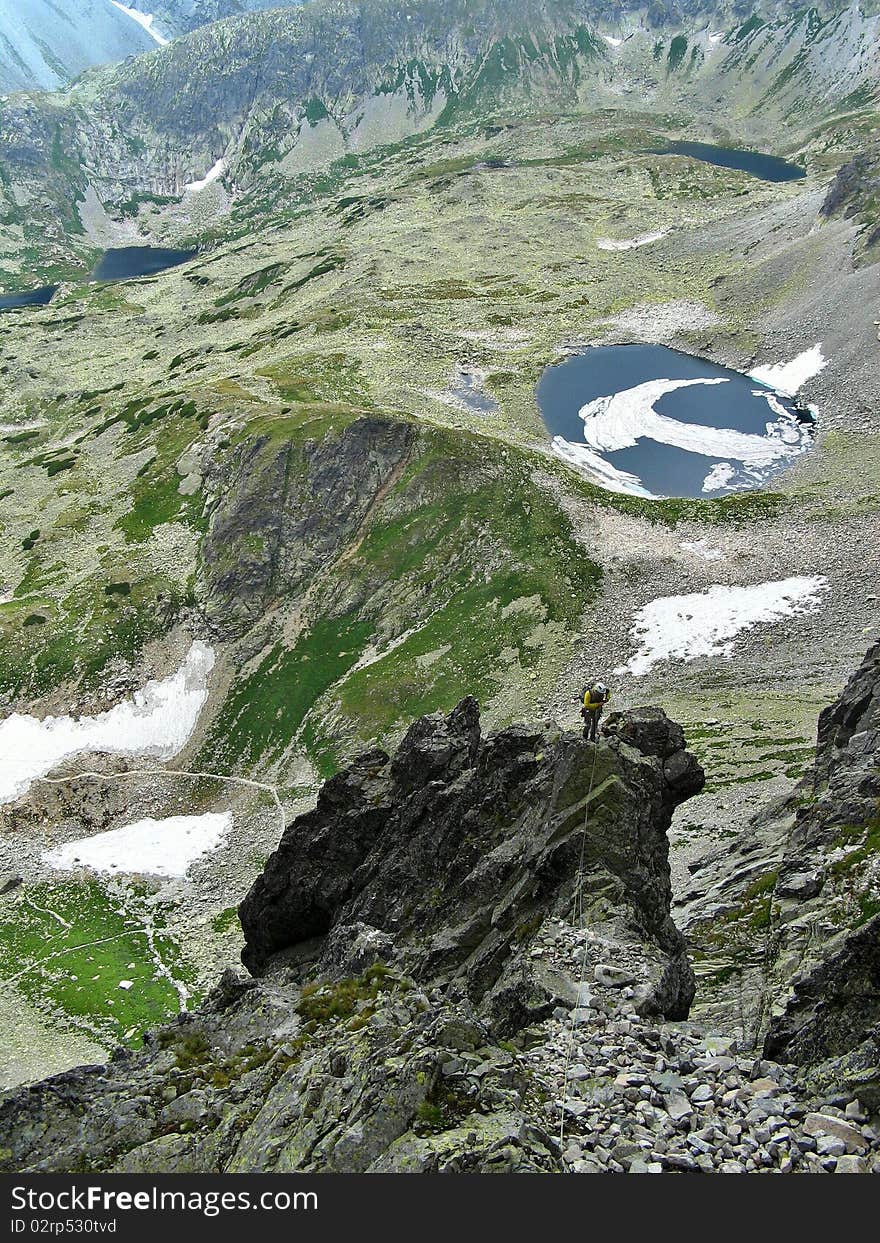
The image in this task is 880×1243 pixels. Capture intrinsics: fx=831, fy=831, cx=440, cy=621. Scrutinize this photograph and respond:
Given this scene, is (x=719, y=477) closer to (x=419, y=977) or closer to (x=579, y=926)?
(x=579, y=926)

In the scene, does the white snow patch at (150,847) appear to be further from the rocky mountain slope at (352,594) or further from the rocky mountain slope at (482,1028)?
the rocky mountain slope at (482,1028)

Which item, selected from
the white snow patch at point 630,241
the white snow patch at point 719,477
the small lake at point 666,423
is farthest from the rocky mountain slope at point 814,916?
the white snow patch at point 630,241

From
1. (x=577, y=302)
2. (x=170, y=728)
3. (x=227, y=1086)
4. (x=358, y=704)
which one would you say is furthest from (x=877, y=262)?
(x=227, y=1086)

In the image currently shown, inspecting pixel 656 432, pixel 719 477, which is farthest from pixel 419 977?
pixel 656 432

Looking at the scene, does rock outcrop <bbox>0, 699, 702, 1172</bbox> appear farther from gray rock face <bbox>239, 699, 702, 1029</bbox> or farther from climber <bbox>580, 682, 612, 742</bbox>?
climber <bbox>580, 682, 612, 742</bbox>

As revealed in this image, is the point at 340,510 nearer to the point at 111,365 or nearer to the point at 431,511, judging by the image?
the point at 431,511

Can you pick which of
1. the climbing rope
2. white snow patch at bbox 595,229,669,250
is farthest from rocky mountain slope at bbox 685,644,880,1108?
white snow patch at bbox 595,229,669,250
